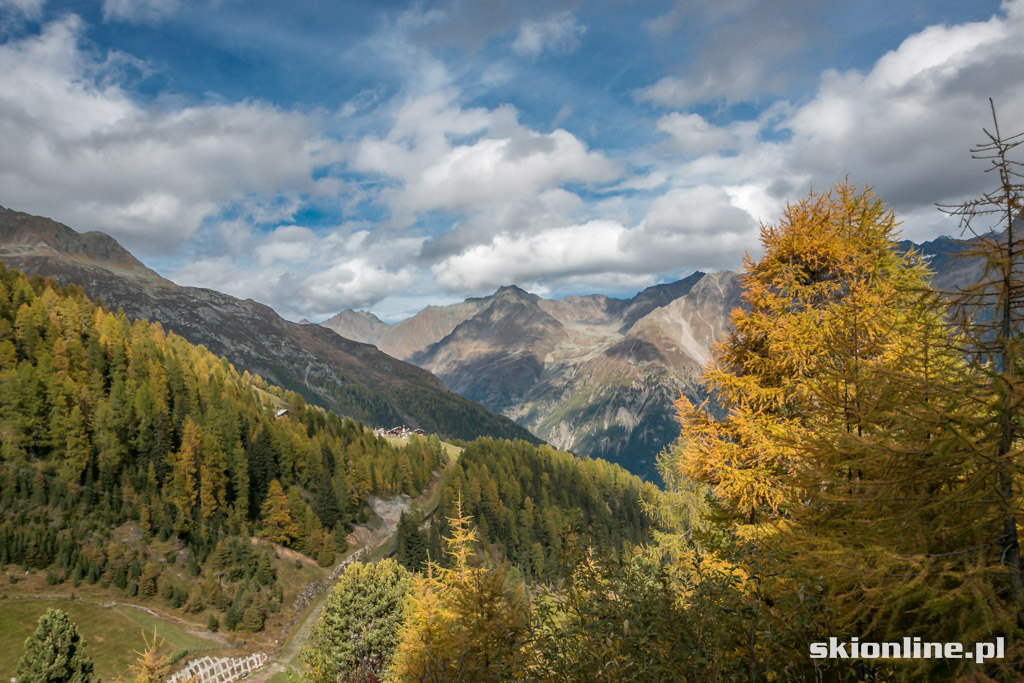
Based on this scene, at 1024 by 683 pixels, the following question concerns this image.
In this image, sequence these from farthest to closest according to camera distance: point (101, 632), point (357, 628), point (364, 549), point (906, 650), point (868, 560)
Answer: point (364, 549) → point (101, 632) → point (357, 628) → point (868, 560) → point (906, 650)

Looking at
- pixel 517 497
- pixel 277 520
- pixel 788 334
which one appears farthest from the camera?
pixel 517 497

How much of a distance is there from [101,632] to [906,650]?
241ft

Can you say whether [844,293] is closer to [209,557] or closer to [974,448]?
[974,448]

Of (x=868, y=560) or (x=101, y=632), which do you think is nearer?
(x=868, y=560)

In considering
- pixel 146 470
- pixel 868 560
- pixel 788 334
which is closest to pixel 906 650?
pixel 868 560

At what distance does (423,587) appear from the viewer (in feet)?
80.9

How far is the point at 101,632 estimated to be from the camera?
167ft

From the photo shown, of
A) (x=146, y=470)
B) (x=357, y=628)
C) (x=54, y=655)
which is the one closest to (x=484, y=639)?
(x=54, y=655)

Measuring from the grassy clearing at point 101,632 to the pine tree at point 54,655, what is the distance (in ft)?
62.4

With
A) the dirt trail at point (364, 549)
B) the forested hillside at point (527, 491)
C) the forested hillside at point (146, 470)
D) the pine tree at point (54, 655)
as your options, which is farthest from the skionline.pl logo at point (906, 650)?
the forested hillside at point (527, 491)

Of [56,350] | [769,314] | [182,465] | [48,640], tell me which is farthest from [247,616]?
[769,314]

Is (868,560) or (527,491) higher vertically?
(868,560)

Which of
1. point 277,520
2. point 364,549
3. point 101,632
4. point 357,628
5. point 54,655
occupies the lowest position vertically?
point 364,549

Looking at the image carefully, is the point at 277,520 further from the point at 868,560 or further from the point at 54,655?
the point at 868,560
